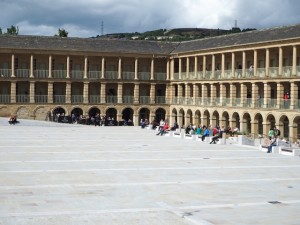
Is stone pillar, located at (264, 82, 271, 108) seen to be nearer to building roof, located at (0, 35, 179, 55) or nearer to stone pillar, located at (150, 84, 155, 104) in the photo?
stone pillar, located at (150, 84, 155, 104)

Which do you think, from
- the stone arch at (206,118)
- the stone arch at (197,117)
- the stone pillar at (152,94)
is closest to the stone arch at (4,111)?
the stone pillar at (152,94)

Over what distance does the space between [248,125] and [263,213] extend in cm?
4098

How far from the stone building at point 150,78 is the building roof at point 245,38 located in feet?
0.64

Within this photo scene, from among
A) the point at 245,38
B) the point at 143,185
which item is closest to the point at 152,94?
the point at 245,38

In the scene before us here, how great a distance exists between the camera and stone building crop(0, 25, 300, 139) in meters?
54.3

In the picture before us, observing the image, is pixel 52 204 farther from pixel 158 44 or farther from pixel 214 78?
pixel 158 44

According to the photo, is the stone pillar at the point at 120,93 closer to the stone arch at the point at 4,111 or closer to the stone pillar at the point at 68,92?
the stone pillar at the point at 68,92

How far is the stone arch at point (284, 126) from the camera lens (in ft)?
164

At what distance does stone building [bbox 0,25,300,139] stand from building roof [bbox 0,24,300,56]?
11cm

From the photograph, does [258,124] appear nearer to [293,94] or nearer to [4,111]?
[293,94]

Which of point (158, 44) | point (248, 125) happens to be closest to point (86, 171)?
point (248, 125)

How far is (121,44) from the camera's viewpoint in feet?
226

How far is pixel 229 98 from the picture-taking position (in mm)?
58469

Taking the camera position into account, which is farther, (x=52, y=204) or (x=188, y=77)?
(x=188, y=77)
